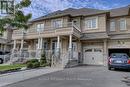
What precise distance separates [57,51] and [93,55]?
545cm

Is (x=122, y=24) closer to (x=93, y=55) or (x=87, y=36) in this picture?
(x=87, y=36)

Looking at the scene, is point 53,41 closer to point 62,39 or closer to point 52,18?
point 62,39

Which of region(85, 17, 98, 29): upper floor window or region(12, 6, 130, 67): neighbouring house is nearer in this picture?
region(12, 6, 130, 67): neighbouring house

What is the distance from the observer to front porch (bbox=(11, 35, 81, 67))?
722 inches

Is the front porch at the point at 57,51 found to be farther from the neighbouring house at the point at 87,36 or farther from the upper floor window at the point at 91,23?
the upper floor window at the point at 91,23

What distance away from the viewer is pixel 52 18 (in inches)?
967

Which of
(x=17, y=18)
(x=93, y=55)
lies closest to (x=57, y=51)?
(x=93, y=55)

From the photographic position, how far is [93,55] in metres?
21.4

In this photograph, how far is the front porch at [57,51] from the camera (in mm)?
18337

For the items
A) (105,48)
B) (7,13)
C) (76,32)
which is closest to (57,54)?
(76,32)

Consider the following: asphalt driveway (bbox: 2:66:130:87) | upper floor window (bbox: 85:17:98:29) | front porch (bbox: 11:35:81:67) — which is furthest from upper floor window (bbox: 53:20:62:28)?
asphalt driveway (bbox: 2:66:130:87)

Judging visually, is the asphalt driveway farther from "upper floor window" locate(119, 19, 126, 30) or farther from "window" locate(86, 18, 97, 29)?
"upper floor window" locate(119, 19, 126, 30)

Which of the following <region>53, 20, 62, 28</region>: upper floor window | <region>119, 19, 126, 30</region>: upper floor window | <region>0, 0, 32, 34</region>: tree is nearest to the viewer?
<region>0, 0, 32, 34</region>: tree

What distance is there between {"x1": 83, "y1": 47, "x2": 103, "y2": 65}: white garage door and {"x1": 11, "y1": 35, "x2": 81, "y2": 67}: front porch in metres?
1.27
